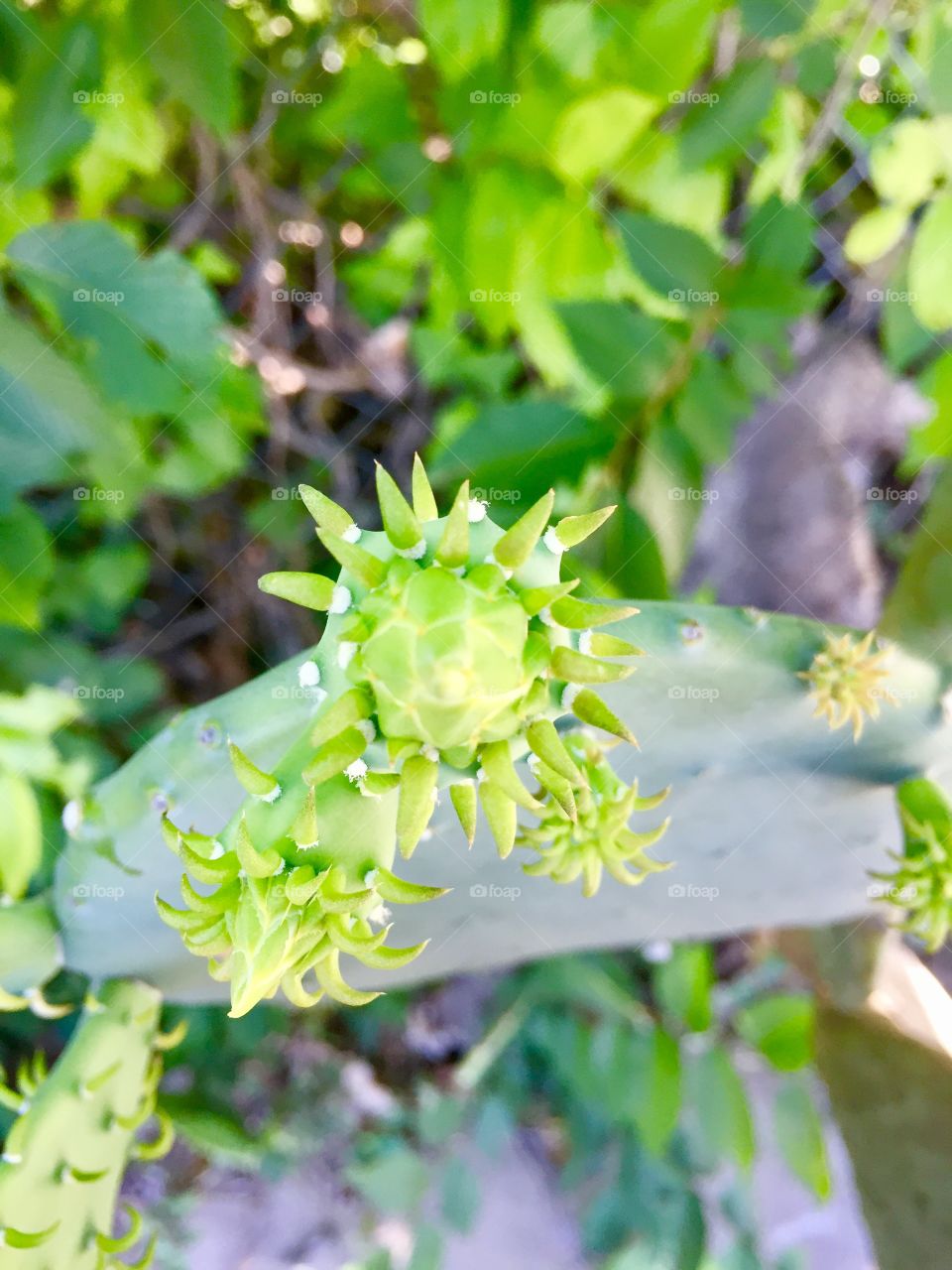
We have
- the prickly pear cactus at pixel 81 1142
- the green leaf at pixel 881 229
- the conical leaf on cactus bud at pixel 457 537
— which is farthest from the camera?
the green leaf at pixel 881 229

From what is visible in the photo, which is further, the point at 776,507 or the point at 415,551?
the point at 776,507

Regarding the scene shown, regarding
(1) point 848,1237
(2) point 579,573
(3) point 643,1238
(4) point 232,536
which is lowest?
(1) point 848,1237

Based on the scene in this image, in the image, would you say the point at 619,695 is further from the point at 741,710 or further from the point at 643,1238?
the point at 643,1238

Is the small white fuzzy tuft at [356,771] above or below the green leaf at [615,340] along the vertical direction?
above

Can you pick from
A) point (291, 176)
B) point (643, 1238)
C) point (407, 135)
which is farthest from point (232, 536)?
point (643, 1238)

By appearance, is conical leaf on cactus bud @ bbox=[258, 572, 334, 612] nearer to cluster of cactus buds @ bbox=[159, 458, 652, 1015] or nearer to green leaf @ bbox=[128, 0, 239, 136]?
cluster of cactus buds @ bbox=[159, 458, 652, 1015]

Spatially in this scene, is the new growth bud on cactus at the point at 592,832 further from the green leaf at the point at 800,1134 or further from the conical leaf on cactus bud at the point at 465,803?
the green leaf at the point at 800,1134

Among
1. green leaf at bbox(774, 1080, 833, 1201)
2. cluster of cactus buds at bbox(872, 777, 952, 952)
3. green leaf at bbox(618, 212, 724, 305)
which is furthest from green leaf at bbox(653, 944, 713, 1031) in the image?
green leaf at bbox(618, 212, 724, 305)

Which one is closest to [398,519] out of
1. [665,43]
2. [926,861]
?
[926,861]

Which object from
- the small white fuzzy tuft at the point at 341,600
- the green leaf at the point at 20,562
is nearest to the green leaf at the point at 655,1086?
the green leaf at the point at 20,562
